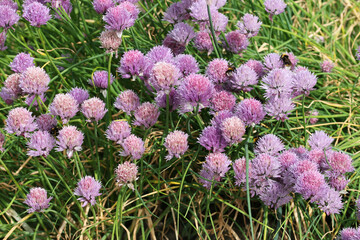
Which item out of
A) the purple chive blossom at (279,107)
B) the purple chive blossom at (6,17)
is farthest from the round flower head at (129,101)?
the purple chive blossom at (6,17)

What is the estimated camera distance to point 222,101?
1.54 meters

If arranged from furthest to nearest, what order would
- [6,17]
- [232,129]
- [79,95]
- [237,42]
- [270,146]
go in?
1. [237,42]
2. [6,17]
3. [79,95]
4. [270,146]
5. [232,129]

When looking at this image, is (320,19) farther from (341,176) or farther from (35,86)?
(35,86)

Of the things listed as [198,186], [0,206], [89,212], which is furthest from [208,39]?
[0,206]

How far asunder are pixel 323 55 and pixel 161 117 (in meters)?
1.10

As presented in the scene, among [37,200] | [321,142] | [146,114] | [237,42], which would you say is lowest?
[37,200]

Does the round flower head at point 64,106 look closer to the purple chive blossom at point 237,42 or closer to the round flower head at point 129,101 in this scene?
the round flower head at point 129,101

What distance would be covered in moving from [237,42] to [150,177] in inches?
27.5

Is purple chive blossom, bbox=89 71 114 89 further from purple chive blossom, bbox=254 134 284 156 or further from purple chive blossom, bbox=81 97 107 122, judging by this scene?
purple chive blossom, bbox=254 134 284 156

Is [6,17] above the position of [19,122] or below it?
above

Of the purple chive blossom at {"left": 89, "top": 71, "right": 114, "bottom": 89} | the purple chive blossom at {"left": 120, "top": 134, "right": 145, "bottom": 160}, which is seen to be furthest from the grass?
the purple chive blossom at {"left": 120, "top": 134, "right": 145, "bottom": 160}

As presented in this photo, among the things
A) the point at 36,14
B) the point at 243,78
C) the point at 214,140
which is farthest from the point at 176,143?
the point at 36,14

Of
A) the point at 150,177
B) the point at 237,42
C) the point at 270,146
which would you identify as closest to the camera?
the point at 270,146

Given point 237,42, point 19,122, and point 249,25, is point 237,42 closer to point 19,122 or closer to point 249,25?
point 249,25
